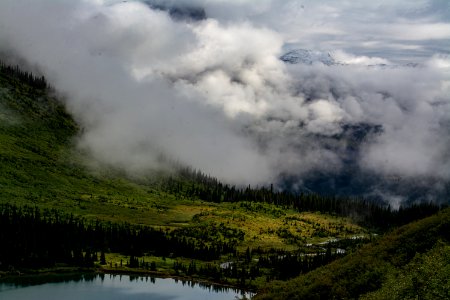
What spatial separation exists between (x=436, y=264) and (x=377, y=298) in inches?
404

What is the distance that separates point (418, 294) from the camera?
2852 inches

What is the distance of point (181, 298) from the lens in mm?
192125

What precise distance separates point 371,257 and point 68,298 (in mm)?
118608

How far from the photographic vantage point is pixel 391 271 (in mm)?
88625

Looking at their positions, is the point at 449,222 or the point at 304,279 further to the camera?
the point at 304,279

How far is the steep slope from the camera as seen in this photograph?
7650cm

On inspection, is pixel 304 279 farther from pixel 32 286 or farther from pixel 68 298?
pixel 32 286

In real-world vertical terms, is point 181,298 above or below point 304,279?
below

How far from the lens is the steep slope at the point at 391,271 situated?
251ft

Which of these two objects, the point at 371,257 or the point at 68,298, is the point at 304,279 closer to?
the point at 371,257

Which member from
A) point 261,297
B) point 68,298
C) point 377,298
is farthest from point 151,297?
point 377,298

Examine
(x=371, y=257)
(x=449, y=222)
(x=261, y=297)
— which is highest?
(x=449, y=222)

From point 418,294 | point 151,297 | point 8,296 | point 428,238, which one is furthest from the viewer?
point 151,297

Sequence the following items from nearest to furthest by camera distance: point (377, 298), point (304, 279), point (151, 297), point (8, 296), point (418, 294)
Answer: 1. point (418, 294)
2. point (377, 298)
3. point (304, 279)
4. point (8, 296)
5. point (151, 297)
